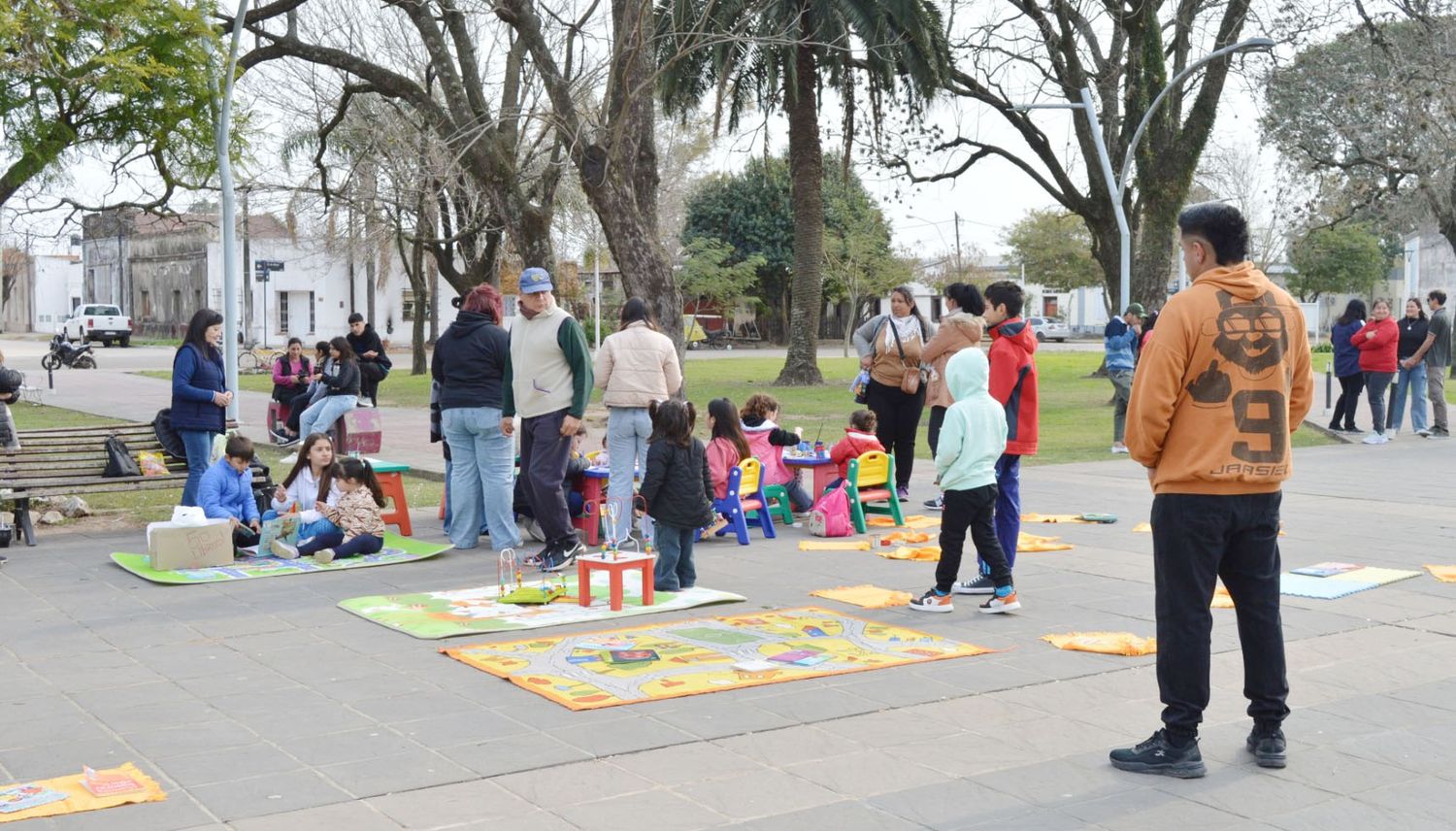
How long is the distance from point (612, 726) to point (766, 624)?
6.80 ft

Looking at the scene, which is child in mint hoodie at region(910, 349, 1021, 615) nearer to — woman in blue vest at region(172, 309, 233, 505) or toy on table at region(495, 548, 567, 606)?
toy on table at region(495, 548, 567, 606)

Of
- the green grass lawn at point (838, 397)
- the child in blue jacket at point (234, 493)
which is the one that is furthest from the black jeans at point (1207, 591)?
the green grass lawn at point (838, 397)

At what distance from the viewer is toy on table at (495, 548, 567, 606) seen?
8.38 meters

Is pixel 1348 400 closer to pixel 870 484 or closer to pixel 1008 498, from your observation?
pixel 870 484

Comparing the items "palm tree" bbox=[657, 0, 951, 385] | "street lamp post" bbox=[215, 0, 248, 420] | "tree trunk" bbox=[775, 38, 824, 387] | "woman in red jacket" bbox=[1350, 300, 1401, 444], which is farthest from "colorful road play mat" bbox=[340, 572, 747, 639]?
"tree trunk" bbox=[775, 38, 824, 387]

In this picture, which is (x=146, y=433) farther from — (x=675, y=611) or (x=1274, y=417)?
(x=1274, y=417)

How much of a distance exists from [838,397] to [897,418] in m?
13.7

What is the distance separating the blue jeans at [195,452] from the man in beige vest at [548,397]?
2746 mm

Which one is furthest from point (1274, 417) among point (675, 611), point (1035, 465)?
point (1035, 465)

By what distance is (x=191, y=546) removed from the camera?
31.8ft

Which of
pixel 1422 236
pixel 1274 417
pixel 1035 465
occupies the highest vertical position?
pixel 1422 236

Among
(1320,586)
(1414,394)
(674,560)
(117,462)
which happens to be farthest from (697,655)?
(1414,394)

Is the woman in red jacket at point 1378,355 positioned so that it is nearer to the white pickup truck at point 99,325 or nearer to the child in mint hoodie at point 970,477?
the child in mint hoodie at point 970,477

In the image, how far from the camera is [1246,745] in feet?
17.9
